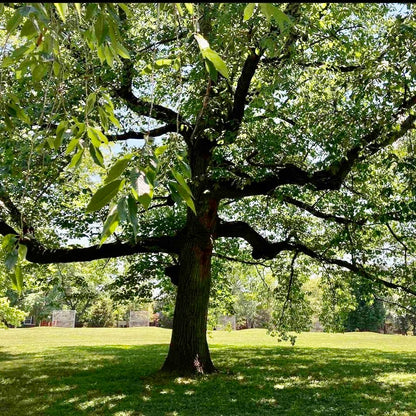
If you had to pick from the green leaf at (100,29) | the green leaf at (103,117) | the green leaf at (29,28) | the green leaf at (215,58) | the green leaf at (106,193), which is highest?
the green leaf at (100,29)

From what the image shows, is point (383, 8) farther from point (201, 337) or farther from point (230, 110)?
point (201, 337)

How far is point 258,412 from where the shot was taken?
714 centimetres

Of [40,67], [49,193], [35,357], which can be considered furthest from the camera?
[35,357]

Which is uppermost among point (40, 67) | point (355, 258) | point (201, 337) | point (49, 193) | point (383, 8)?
point (383, 8)

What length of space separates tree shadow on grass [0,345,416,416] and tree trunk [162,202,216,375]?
47 cm

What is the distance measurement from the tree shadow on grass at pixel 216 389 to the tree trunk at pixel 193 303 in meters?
0.47

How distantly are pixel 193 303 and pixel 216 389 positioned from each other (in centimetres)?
209

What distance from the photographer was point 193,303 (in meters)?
10.2

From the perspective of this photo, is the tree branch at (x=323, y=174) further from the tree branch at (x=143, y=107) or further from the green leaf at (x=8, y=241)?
the green leaf at (x=8, y=241)

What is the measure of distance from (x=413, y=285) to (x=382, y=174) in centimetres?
280

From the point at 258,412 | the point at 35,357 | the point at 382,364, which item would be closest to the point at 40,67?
the point at 258,412

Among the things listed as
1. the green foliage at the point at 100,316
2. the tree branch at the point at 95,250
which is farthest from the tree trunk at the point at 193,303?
the green foliage at the point at 100,316

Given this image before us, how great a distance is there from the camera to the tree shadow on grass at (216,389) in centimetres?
736

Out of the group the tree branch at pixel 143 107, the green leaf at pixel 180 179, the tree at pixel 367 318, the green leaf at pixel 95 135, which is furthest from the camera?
the tree at pixel 367 318
